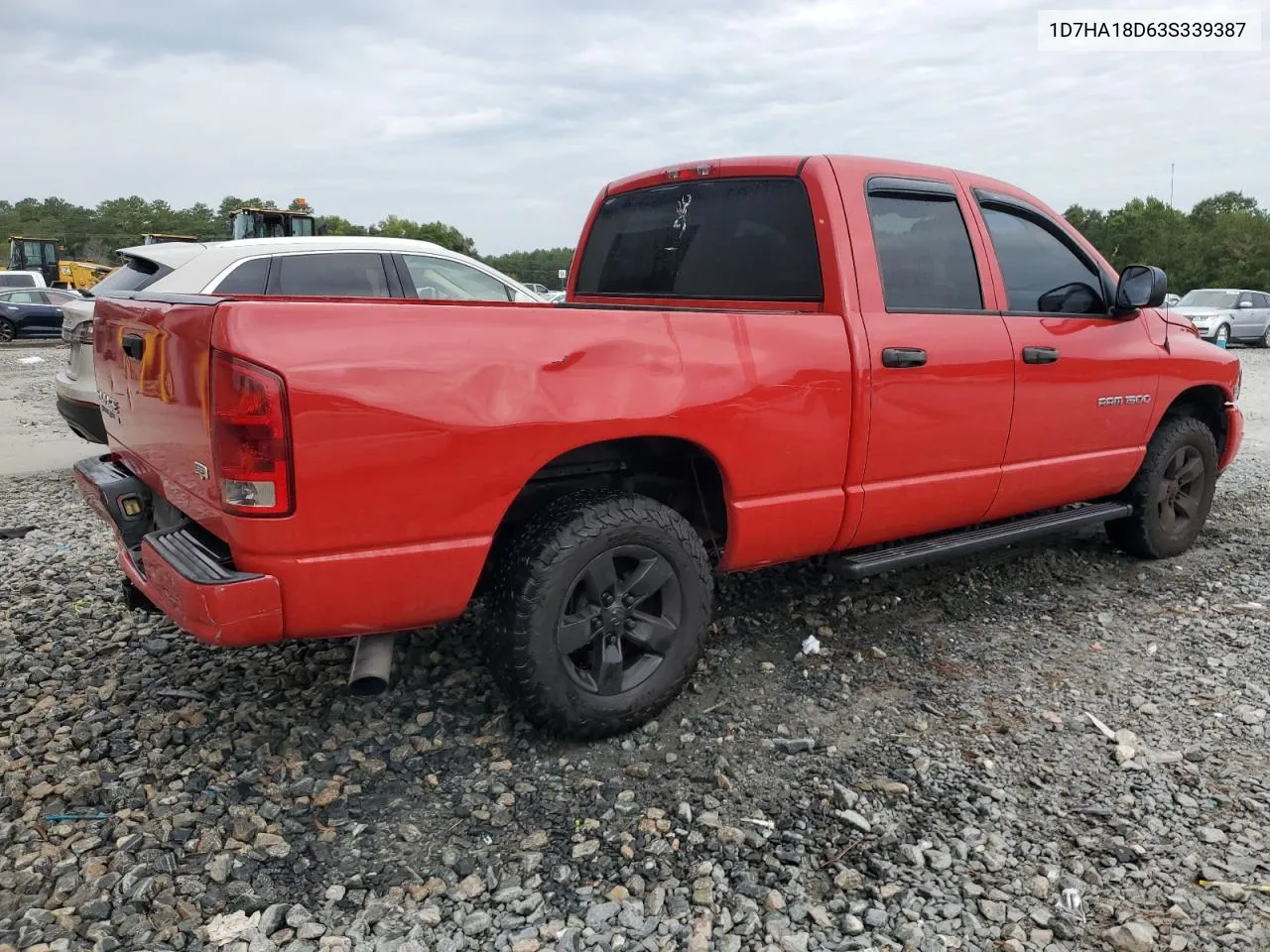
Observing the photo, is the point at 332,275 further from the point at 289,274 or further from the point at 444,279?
the point at 444,279

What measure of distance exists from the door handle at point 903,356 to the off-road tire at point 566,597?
3.32 feet

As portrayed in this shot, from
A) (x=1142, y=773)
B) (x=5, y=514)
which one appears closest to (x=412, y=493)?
(x=1142, y=773)

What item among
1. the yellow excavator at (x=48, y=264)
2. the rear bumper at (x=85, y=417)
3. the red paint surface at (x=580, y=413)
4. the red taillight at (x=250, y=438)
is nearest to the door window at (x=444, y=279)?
the rear bumper at (x=85, y=417)

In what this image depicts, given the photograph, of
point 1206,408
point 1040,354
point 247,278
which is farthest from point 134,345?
point 1206,408

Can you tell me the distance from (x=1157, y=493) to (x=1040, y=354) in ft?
4.90

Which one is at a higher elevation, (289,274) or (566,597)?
(289,274)

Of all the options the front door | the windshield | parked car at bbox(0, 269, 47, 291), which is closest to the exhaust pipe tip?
the front door

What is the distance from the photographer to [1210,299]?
22453mm

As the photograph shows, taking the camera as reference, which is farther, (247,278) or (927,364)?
(247,278)

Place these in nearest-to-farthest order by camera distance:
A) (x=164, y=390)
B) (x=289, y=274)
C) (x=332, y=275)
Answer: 1. (x=164, y=390)
2. (x=289, y=274)
3. (x=332, y=275)

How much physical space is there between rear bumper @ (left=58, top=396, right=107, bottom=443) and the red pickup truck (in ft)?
7.79

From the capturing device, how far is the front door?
4.04 meters

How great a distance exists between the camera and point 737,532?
10.7ft

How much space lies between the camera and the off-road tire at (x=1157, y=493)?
190 inches
